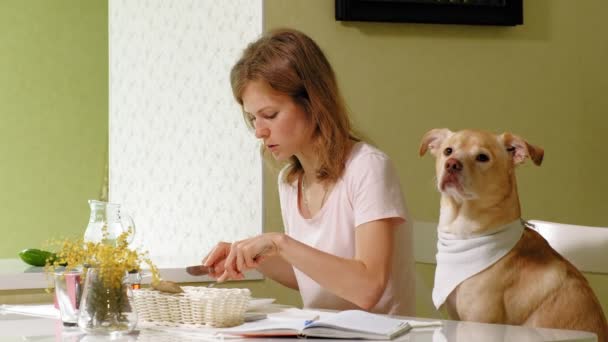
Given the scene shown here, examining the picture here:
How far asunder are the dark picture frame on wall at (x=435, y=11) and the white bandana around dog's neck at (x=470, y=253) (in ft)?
3.35

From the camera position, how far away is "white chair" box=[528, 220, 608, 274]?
7.50 feet

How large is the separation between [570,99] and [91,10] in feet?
8.61

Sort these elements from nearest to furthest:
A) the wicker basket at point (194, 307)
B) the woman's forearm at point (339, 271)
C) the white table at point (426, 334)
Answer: the white table at point (426, 334)
the wicker basket at point (194, 307)
the woman's forearm at point (339, 271)

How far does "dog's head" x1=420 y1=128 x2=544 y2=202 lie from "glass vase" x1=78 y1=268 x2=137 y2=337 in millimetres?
688

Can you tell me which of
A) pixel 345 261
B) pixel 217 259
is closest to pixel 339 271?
pixel 345 261

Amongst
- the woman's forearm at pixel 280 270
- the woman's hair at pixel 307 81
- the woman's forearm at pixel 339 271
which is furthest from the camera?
the woman's forearm at pixel 280 270

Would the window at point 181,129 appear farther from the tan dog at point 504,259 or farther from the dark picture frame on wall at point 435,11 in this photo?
the tan dog at point 504,259

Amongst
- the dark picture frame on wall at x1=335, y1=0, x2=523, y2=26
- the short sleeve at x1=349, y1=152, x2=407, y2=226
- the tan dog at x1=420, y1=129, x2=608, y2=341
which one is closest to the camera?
the tan dog at x1=420, y1=129, x2=608, y2=341

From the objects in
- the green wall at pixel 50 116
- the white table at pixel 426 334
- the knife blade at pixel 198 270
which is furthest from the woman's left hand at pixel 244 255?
the green wall at pixel 50 116

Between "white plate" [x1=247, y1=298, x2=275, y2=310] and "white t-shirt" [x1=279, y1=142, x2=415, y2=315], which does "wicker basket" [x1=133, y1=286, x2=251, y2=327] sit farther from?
"white t-shirt" [x1=279, y1=142, x2=415, y2=315]

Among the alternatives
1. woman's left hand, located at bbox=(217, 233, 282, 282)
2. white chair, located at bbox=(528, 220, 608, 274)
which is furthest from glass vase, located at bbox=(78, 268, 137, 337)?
white chair, located at bbox=(528, 220, 608, 274)

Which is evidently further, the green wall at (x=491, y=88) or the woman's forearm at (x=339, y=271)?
the green wall at (x=491, y=88)

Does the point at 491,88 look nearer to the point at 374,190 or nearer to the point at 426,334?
the point at 374,190

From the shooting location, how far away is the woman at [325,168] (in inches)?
85.6
